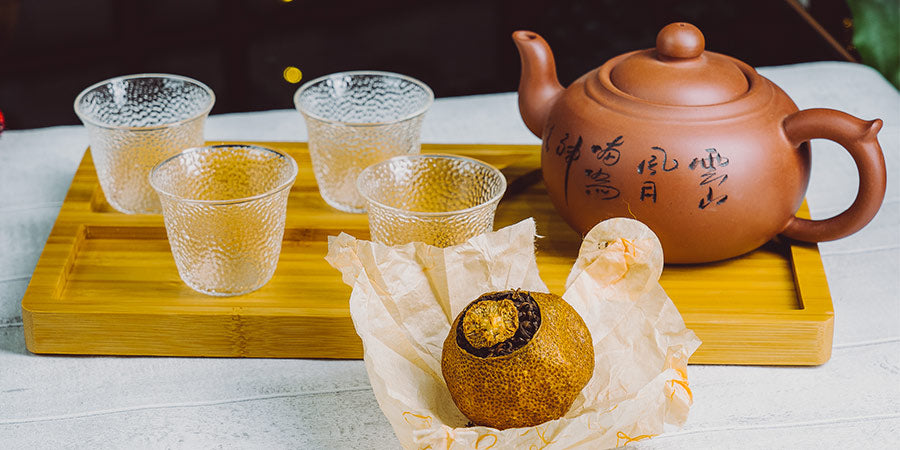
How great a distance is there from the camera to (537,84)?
31.6 inches

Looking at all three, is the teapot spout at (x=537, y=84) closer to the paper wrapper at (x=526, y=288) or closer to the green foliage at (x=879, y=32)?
the paper wrapper at (x=526, y=288)

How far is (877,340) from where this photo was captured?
2.34ft

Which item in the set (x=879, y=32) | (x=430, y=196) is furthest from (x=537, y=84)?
(x=879, y=32)

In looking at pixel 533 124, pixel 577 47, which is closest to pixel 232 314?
pixel 533 124

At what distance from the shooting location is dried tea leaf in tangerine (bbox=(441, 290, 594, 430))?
1.74 ft

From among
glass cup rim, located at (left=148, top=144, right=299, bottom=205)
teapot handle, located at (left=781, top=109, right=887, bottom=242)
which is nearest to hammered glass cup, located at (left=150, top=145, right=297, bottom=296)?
glass cup rim, located at (left=148, top=144, right=299, bottom=205)

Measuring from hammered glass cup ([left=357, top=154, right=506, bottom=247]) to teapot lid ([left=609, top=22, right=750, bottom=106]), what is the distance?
0.13 meters

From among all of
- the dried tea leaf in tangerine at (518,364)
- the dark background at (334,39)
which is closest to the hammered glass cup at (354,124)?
the dried tea leaf in tangerine at (518,364)

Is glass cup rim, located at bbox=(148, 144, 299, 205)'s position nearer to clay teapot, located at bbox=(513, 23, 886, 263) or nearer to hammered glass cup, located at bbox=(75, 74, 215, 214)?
hammered glass cup, located at bbox=(75, 74, 215, 214)

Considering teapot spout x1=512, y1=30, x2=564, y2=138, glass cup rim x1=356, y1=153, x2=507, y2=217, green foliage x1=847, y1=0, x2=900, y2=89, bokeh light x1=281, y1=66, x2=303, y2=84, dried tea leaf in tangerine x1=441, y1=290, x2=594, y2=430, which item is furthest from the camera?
bokeh light x1=281, y1=66, x2=303, y2=84

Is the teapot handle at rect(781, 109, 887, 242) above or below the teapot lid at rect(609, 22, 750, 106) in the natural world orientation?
below

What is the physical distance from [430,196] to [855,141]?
33 cm

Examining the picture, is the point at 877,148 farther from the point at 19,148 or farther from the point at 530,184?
the point at 19,148

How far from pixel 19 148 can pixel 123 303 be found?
440mm
